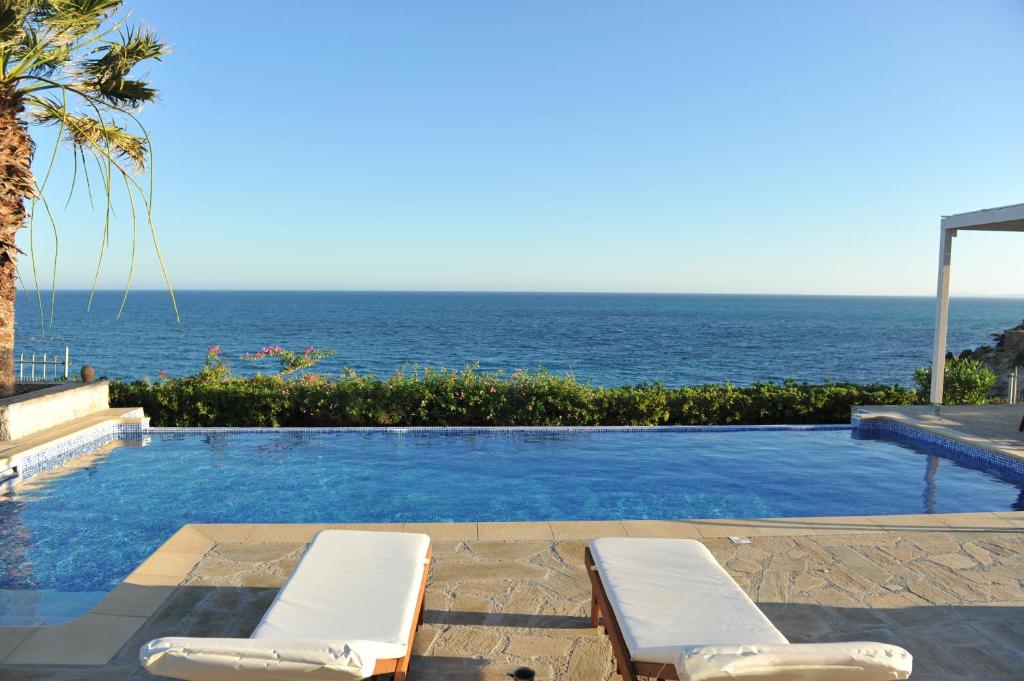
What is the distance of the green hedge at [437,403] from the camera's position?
10547 millimetres

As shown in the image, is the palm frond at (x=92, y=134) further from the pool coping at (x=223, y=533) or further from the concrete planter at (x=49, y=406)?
the pool coping at (x=223, y=533)

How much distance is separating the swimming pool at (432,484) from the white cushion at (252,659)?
2.85 meters

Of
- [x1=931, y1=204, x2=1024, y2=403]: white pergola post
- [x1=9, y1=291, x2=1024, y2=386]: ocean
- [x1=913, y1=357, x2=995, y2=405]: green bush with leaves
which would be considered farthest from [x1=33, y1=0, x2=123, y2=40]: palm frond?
[x1=9, y1=291, x2=1024, y2=386]: ocean

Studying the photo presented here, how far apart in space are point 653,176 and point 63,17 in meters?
31.0

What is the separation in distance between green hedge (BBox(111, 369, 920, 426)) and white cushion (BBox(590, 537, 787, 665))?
6749 millimetres

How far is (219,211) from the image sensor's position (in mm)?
44000

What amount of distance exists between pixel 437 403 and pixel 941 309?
8025 millimetres

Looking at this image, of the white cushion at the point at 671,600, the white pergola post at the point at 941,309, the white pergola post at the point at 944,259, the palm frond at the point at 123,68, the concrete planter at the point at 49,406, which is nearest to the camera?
the white cushion at the point at 671,600

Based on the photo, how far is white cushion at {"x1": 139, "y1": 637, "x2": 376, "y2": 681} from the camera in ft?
8.18

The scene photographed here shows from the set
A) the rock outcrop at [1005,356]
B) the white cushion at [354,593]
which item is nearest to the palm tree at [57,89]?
the white cushion at [354,593]

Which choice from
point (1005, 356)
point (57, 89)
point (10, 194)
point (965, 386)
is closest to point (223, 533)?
point (10, 194)

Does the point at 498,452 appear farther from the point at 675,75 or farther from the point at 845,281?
the point at 845,281

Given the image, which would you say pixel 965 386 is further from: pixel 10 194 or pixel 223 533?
pixel 10 194

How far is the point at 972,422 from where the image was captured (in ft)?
33.5
